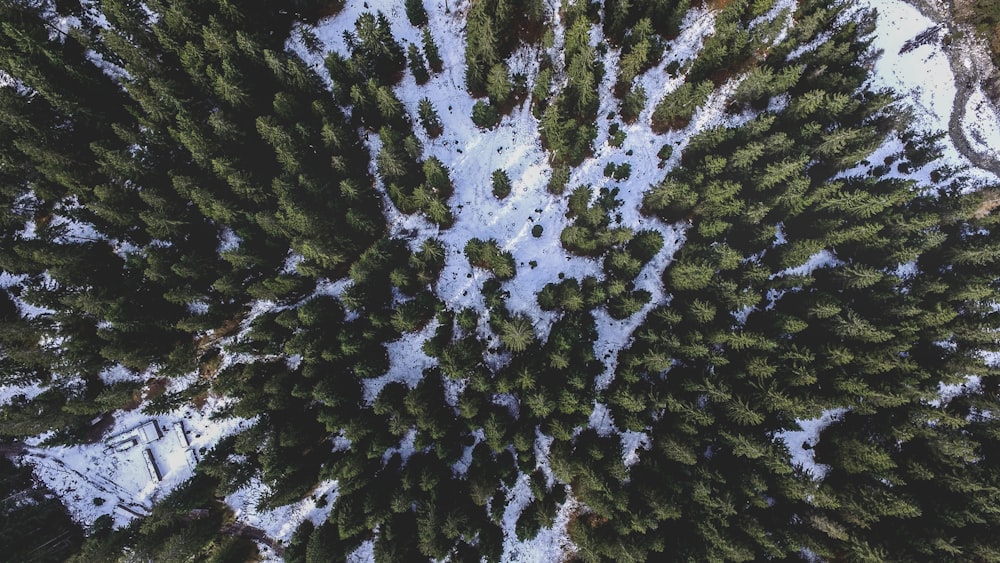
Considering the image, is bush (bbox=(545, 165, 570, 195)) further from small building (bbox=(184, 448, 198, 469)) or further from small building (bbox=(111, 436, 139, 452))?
small building (bbox=(111, 436, 139, 452))

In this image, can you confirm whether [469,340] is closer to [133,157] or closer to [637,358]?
[637,358]

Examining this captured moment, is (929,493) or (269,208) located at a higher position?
(269,208)

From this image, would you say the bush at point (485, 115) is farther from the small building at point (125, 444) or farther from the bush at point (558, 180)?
the small building at point (125, 444)

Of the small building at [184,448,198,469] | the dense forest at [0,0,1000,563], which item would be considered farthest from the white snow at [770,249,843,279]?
the small building at [184,448,198,469]

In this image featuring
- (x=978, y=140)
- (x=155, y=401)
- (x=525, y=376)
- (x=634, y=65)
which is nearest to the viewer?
(x=525, y=376)

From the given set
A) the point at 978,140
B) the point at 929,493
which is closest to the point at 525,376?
the point at 929,493

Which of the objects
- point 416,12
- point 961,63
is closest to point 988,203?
point 961,63

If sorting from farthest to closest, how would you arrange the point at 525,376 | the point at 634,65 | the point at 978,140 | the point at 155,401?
the point at 978,140 → the point at 634,65 → the point at 155,401 → the point at 525,376

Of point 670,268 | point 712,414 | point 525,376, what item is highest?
point 670,268
